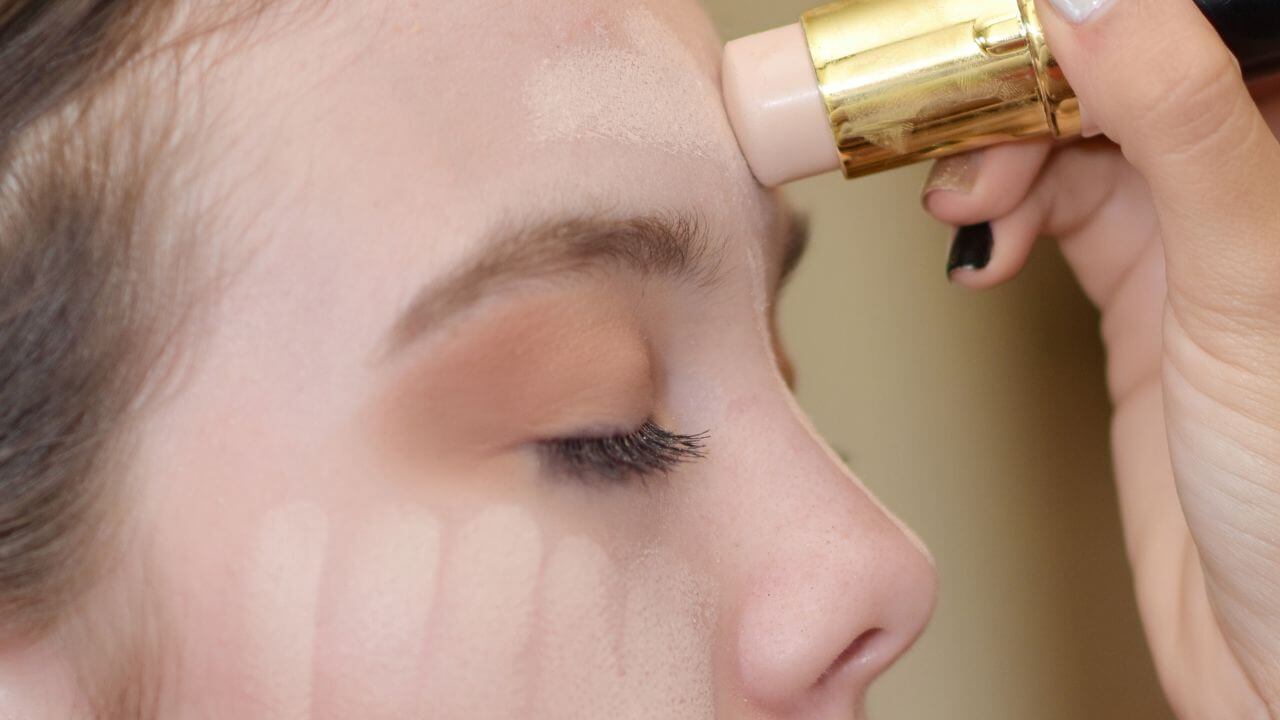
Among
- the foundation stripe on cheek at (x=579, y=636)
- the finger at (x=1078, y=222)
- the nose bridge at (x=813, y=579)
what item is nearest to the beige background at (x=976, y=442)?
the finger at (x=1078, y=222)

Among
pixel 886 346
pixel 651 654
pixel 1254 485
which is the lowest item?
pixel 886 346

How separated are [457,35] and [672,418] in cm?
19

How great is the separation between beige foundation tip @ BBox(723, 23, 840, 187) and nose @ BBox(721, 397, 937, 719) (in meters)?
0.12

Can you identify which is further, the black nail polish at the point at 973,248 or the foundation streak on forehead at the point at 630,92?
the black nail polish at the point at 973,248

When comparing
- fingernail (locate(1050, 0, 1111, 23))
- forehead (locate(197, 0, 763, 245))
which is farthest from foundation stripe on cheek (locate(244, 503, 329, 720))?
fingernail (locate(1050, 0, 1111, 23))

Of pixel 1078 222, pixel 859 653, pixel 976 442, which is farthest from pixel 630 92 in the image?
pixel 976 442

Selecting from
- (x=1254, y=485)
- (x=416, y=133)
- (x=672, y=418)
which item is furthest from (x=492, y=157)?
(x=1254, y=485)

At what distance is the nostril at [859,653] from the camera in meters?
0.55

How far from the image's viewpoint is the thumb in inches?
18.3

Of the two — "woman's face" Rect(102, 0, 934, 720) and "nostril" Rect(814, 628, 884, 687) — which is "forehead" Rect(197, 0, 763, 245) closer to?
"woman's face" Rect(102, 0, 934, 720)

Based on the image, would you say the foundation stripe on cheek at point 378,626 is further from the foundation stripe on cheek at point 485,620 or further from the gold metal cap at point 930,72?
the gold metal cap at point 930,72

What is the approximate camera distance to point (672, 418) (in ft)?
1.77

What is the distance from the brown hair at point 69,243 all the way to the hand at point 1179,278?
1.21 feet

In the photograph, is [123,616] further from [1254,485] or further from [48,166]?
[1254,485]
